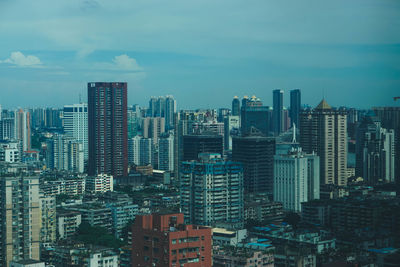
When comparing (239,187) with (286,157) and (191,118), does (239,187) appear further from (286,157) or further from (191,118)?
(191,118)

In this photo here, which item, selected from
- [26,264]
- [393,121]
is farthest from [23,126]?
[393,121]

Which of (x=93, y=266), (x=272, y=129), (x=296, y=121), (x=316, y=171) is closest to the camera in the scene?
(x=93, y=266)

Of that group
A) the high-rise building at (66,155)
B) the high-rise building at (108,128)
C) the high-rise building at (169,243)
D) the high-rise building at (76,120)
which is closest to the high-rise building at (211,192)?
the high-rise building at (169,243)

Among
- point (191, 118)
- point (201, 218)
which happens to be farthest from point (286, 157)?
point (191, 118)

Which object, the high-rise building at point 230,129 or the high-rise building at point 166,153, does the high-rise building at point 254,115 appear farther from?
the high-rise building at point 166,153

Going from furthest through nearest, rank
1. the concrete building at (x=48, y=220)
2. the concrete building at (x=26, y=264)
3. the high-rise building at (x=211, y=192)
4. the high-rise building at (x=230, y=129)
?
the high-rise building at (x=230, y=129) < the high-rise building at (x=211, y=192) < the concrete building at (x=48, y=220) < the concrete building at (x=26, y=264)
